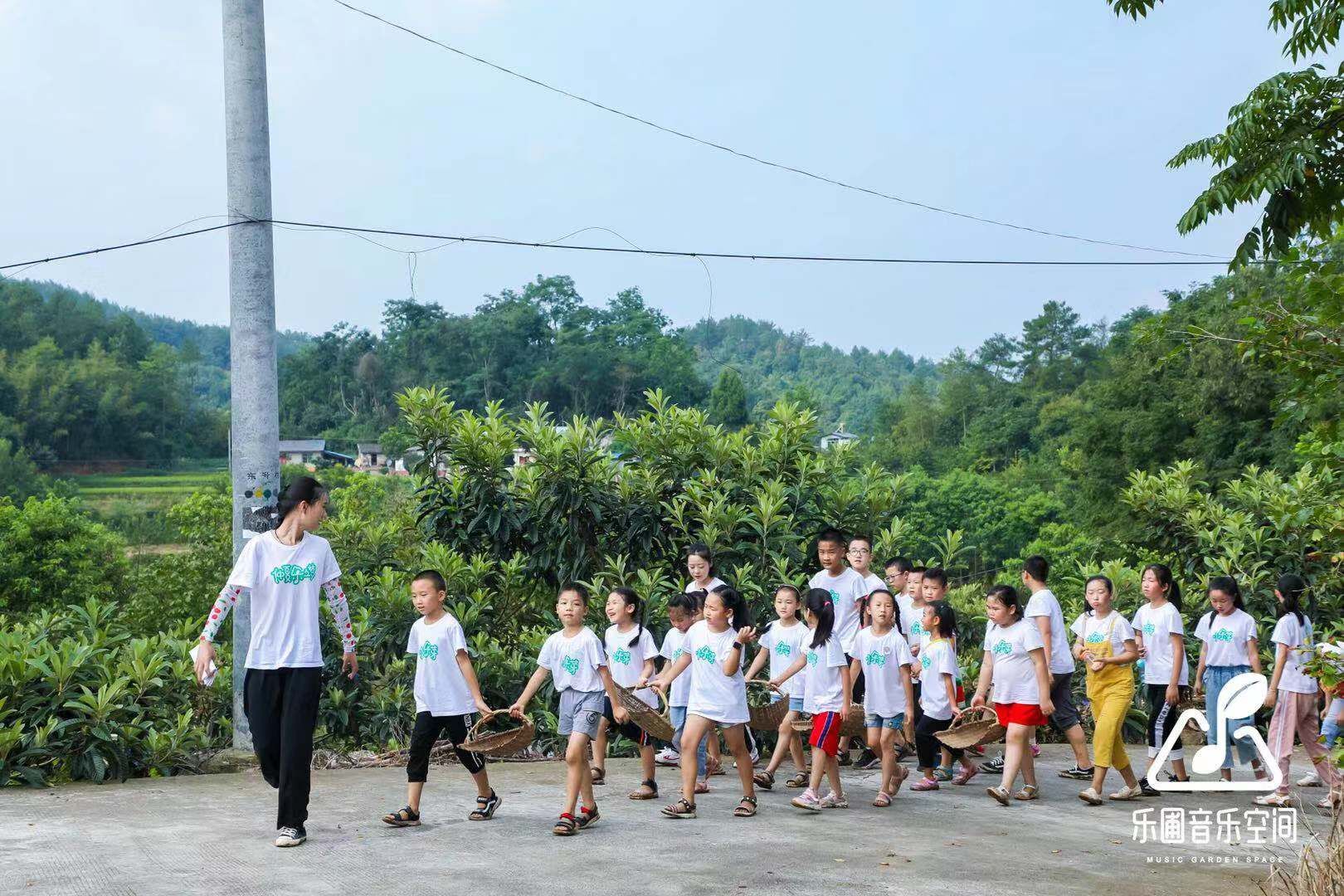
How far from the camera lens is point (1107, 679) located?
8.45 m

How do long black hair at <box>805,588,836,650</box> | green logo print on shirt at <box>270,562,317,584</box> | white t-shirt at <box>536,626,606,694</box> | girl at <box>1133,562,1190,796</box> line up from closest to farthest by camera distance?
green logo print on shirt at <box>270,562,317,584</box> → white t-shirt at <box>536,626,606,694</box> → long black hair at <box>805,588,836,650</box> → girl at <box>1133,562,1190,796</box>

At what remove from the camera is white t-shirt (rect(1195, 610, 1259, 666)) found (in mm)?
8930

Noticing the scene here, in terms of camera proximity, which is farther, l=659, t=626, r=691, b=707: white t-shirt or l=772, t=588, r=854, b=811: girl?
l=659, t=626, r=691, b=707: white t-shirt

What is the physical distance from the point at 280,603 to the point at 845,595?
408 cm

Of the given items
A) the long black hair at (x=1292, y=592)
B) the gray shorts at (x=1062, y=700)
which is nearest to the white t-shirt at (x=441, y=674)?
the gray shorts at (x=1062, y=700)

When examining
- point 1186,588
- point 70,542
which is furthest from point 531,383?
point 1186,588

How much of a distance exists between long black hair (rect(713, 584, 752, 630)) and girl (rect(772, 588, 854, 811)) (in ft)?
1.40

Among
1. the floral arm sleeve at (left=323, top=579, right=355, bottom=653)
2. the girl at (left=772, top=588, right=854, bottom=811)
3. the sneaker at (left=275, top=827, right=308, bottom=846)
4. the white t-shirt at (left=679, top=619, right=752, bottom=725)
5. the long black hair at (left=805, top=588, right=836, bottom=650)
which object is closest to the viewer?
the sneaker at (left=275, top=827, right=308, bottom=846)

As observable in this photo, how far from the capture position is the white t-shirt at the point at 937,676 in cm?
873

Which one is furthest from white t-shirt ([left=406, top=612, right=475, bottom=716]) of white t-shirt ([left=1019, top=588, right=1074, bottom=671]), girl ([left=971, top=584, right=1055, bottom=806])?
white t-shirt ([left=1019, top=588, right=1074, bottom=671])

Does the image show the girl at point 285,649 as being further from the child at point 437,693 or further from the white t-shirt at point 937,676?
the white t-shirt at point 937,676

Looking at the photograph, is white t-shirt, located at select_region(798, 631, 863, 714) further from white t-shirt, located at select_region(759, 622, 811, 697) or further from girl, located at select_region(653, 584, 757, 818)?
girl, located at select_region(653, 584, 757, 818)

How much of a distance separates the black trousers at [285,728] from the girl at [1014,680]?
13.4ft

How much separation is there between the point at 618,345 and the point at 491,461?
69.2 metres
